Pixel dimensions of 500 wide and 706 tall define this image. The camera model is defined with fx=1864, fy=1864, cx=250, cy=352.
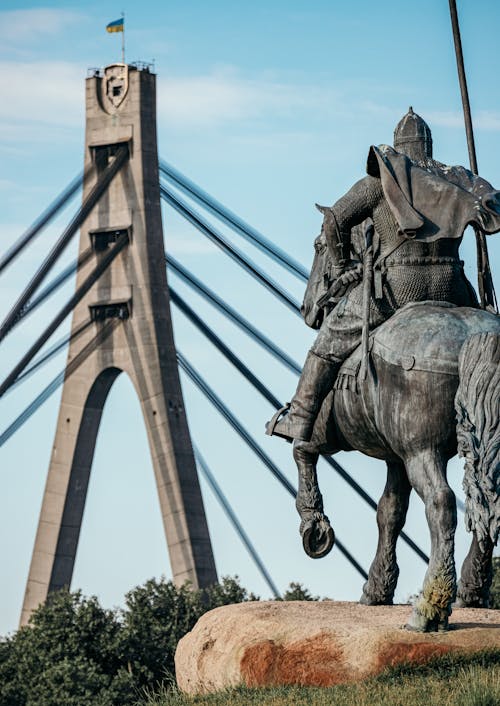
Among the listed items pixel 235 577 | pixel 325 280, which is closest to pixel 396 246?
pixel 325 280

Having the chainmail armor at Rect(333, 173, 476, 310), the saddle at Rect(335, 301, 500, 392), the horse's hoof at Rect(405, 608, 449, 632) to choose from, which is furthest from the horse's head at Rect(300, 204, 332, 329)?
the horse's hoof at Rect(405, 608, 449, 632)

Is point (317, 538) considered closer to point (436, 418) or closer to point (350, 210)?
point (436, 418)

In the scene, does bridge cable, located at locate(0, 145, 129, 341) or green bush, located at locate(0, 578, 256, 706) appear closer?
green bush, located at locate(0, 578, 256, 706)

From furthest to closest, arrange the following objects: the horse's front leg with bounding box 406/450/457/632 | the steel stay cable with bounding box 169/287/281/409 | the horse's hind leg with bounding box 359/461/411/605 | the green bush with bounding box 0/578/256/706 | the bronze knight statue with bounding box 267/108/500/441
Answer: the steel stay cable with bounding box 169/287/281/409 → the green bush with bounding box 0/578/256/706 → the horse's hind leg with bounding box 359/461/411/605 → the bronze knight statue with bounding box 267/108/500/441 → the horse's front leg with bounding box 406/450/457/632

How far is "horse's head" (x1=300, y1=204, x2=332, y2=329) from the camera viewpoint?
→ 17.9m

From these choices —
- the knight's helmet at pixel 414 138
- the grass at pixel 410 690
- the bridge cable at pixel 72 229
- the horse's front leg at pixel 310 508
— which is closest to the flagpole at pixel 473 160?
the knight's helmet at pixel 414 138

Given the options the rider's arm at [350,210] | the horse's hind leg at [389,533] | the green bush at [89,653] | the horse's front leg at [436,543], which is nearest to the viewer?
the horse's front leg at [436,543]

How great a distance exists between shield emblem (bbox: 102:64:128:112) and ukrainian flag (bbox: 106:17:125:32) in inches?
43.3

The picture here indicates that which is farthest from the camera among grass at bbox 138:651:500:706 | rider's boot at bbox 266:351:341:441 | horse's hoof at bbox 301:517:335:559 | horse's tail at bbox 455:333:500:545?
horse's hoof at bbox 301:517:335:559

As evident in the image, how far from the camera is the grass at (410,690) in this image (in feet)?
46.5

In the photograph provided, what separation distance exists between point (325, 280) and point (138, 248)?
34115 mm

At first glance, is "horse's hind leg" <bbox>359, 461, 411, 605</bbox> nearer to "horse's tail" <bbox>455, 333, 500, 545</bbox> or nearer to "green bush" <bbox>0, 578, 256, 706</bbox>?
"horse's tail" <bbox>455, 333, 500, 545</bbox>

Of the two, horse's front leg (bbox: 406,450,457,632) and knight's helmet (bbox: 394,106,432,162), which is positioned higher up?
knight's helmet (bbox: 394,106,432,162)

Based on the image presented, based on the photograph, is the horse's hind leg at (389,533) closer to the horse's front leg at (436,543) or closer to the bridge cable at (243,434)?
the horse's front leg at (436,543)
